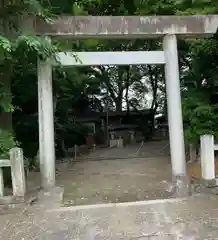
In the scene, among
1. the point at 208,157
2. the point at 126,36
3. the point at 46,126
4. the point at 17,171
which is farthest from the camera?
the point at 126,36

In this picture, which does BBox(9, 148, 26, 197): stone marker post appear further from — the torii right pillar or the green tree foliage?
the torii right pillar

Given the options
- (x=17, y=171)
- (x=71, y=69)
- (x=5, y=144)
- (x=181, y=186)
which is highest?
(x=71, y=69)

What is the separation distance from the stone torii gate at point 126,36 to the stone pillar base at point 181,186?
0.8 inches

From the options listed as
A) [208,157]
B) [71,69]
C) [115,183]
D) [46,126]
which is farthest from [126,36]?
[71,69]

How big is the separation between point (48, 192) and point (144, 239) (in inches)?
90.0

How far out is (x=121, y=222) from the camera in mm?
4574

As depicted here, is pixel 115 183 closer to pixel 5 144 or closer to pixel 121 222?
pixel 121 222

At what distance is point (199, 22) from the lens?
616 centimetres

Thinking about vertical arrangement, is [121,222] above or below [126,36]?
below

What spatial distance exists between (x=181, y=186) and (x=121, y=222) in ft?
5.88

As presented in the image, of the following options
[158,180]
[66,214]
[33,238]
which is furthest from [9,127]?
[158,180]

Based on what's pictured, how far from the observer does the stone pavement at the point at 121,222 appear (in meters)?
4.16

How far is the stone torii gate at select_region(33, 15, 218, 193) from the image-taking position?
5.83m

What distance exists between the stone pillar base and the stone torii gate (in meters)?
0.02
